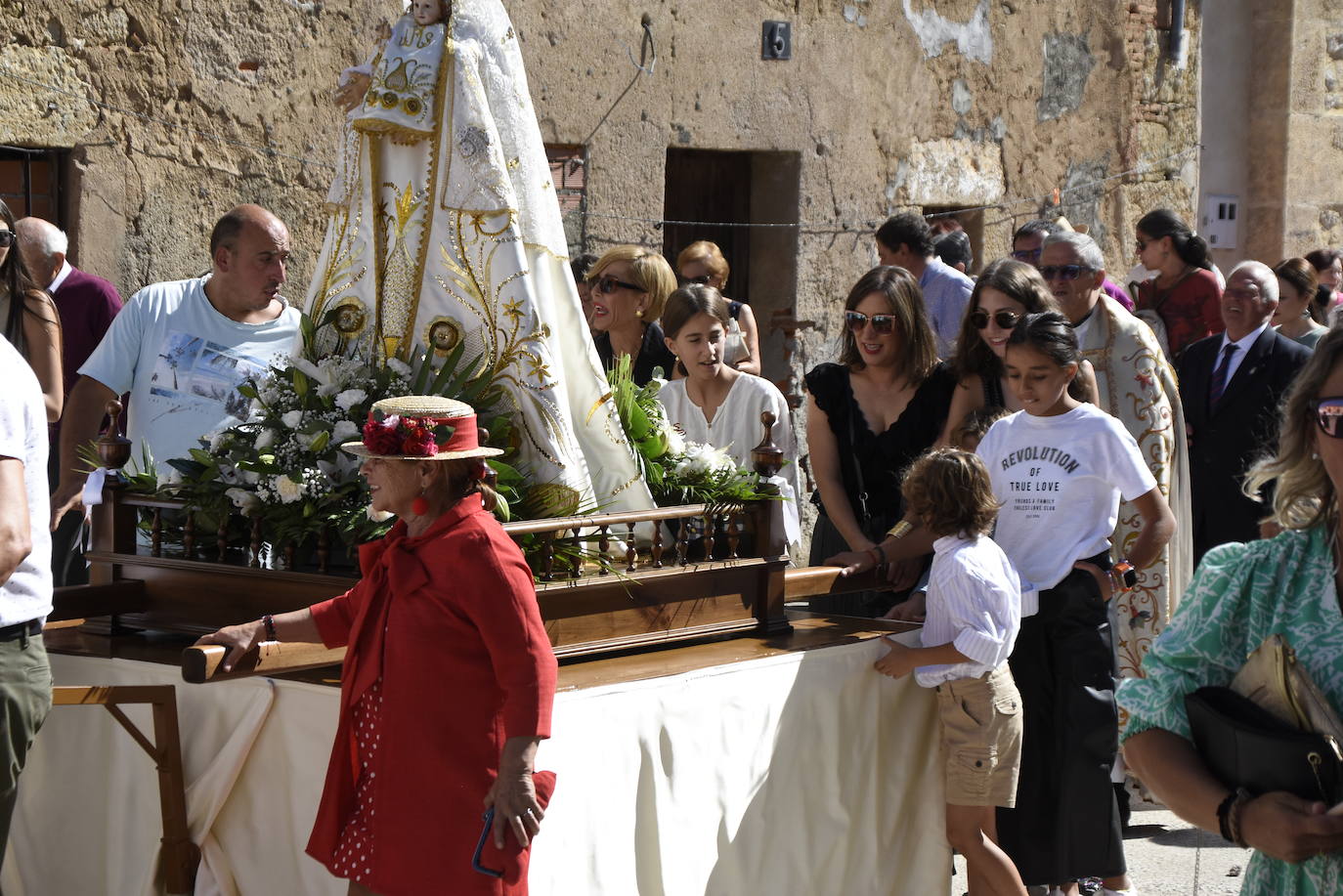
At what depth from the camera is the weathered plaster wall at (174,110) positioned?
6941 mm

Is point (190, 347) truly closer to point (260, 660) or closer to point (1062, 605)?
point (260, 660)

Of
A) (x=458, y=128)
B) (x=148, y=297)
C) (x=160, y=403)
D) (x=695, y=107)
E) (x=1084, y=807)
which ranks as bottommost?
(x=1084, y=807)

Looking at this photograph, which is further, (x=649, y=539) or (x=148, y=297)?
(x=148, y=297)

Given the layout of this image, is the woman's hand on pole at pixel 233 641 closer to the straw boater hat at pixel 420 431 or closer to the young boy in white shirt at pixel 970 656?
the straw boater hat at pixel 420 431

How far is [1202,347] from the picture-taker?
271 inches

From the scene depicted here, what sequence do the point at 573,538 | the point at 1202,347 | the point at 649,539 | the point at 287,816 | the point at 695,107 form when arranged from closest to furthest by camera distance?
1. the point at 287,816
2. the point at 573,538
3. the point at 649,539
4. the point at 1202,347
5. the point at 695,107

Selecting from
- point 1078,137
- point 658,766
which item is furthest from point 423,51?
point 1078,137

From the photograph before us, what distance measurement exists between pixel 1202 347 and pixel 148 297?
14.1 ft

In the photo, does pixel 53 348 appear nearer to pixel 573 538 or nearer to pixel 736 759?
pixel 573 538

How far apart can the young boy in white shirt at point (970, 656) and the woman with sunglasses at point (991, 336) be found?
0.81 metres

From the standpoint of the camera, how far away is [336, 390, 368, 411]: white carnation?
3760 mm

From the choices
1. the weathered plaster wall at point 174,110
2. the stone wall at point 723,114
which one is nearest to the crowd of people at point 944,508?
the weathered plaster wall at point 174,110

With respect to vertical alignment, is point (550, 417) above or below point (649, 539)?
above

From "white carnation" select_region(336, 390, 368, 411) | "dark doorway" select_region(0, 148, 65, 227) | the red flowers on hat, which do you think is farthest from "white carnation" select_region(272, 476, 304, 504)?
"dark doorway" select_region(0, 148, 65, 227)
